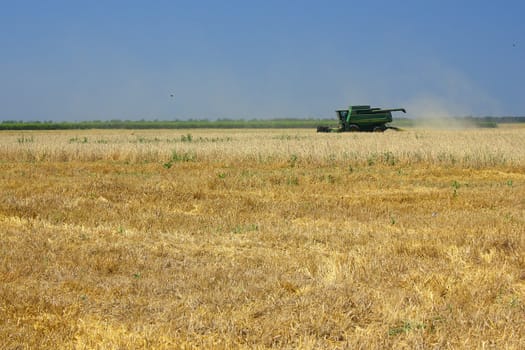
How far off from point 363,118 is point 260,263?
37.1 m

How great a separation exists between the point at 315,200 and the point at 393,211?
199 centimetres

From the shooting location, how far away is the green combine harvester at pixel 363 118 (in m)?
44.7

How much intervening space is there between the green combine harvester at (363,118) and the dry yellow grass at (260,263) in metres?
26.3

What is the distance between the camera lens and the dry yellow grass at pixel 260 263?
6051 millimetres

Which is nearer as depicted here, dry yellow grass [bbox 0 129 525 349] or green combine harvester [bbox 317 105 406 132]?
dry yellow grass [bbox 0 129 525 349]

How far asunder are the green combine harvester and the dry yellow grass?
2630cm

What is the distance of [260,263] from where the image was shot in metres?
8.69

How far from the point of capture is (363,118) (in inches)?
1764

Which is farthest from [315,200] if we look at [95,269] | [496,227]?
[95,269]

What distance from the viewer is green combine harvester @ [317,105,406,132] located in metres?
44.7

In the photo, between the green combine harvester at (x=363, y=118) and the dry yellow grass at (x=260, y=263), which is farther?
the green combine harvester at (x=363, y=118)

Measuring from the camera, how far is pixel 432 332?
606 centimetres

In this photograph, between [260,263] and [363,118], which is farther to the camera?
[363,118]

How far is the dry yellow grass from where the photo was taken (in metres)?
6.05
